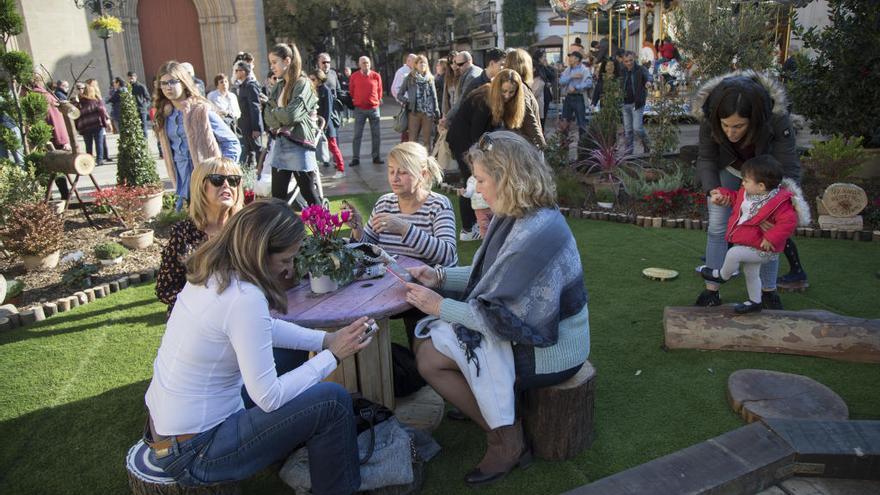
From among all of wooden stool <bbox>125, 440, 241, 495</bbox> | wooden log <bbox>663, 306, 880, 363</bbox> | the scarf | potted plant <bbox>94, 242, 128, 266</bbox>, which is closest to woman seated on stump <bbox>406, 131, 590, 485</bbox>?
the scarf

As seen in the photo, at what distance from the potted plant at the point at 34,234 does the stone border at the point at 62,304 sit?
75cm

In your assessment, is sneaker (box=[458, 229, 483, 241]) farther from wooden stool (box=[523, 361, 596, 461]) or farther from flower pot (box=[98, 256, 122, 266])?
wooden stool (box=[523, 361, 596, 461])

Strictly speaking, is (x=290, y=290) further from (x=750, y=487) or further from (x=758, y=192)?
(x=758, y=192)

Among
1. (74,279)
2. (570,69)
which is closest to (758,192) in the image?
(74,279)

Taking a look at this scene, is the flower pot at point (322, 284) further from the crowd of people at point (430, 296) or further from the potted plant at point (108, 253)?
the potted plant at point (108, 253)

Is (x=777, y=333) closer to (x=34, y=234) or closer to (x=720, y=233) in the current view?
(x=720, y=233)

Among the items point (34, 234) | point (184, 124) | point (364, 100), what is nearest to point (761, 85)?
point (184, 124)

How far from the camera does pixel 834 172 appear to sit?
6.71 meters

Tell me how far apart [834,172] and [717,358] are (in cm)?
417

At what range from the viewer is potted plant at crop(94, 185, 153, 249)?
628 cm

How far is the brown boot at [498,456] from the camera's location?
274 centimetres

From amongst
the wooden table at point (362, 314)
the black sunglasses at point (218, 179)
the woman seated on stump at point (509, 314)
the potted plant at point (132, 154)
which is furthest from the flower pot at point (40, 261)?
the woman seated on stump at point (509, 314)

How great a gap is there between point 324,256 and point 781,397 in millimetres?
2385

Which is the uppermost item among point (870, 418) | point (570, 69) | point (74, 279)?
point (570, 69)
